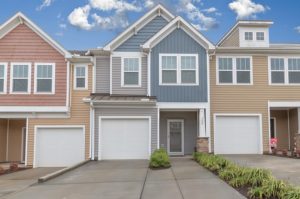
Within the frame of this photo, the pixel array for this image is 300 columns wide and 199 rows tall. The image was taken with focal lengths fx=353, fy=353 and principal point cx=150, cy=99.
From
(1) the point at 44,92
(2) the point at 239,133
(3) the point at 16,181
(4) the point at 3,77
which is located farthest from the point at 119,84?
(3) the point at 16,181

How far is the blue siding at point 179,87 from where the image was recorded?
19453 millimetres

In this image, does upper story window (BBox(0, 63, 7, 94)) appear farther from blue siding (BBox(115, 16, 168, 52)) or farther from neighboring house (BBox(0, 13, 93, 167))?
blue siding (BBox(115, 16, 168, 52))

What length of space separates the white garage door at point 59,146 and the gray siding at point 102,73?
8.98ft

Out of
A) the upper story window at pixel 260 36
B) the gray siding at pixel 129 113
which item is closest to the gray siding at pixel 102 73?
the gray siding at pixel 129 113

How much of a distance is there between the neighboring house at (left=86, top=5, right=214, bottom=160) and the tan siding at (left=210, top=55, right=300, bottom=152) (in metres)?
1.32

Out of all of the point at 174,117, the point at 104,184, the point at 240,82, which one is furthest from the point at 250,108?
the point at 104,184

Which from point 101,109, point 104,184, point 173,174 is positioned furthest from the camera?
point 101,109

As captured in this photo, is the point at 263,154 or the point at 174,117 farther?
the point at 174,117

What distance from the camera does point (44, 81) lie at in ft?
66.4

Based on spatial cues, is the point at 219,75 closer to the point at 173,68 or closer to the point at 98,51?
the point at 173,68

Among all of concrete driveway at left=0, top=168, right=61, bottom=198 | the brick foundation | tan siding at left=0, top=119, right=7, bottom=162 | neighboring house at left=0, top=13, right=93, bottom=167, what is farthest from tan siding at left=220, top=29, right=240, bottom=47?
tan siding at left=0, top=119, right=7, bottom=162

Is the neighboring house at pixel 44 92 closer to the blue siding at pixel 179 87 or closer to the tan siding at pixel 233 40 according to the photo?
the blue siding at pixel 179 87

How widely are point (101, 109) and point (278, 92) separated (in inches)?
409

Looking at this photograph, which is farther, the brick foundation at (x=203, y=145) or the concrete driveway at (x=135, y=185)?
the brick foundation at (x=203, y=145)
